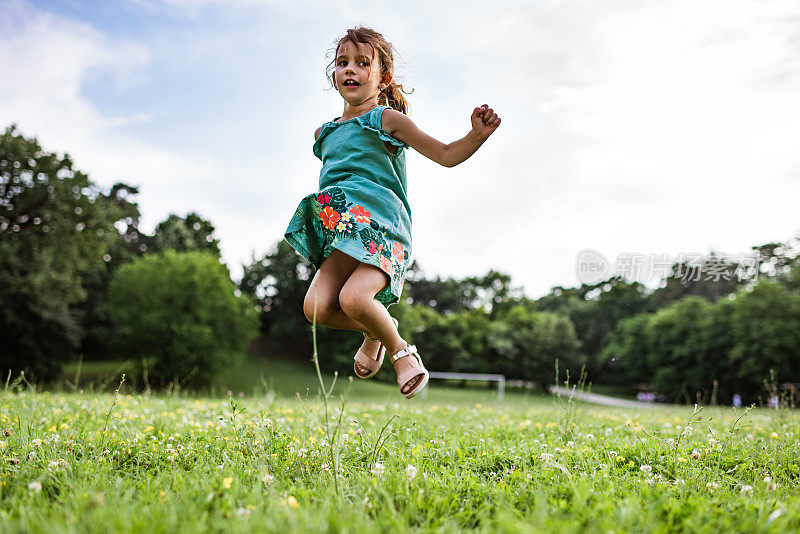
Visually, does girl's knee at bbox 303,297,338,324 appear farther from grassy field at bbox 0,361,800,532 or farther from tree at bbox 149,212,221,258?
tree at bbox 149,212,221,258

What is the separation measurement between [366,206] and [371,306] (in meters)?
0.50

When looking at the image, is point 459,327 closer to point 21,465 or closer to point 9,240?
point 9,240

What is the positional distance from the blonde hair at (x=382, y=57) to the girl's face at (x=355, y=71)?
0.12 ft

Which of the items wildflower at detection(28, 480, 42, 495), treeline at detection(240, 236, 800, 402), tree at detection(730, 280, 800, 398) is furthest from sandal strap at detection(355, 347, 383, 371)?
tree at detection(730, 280, 800, 398)

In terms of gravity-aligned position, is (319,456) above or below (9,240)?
below

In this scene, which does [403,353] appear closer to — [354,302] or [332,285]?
[354,302]

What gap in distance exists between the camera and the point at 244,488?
74.4 inches

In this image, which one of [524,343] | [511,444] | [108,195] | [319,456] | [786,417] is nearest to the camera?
[319,456]

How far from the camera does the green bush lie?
2733 centimetres

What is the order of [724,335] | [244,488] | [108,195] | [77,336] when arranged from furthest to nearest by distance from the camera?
[108,195] → [724,335] → [77,336] → [244,488]

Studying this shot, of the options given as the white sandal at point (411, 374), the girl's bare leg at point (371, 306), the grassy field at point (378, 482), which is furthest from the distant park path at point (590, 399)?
the girl's bare leg at point (371, 306)

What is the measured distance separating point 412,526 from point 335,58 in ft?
8.37

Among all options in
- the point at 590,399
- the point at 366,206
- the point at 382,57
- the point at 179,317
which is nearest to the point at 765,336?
the point at 590,399

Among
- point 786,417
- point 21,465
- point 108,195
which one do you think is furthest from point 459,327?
point 21,465
